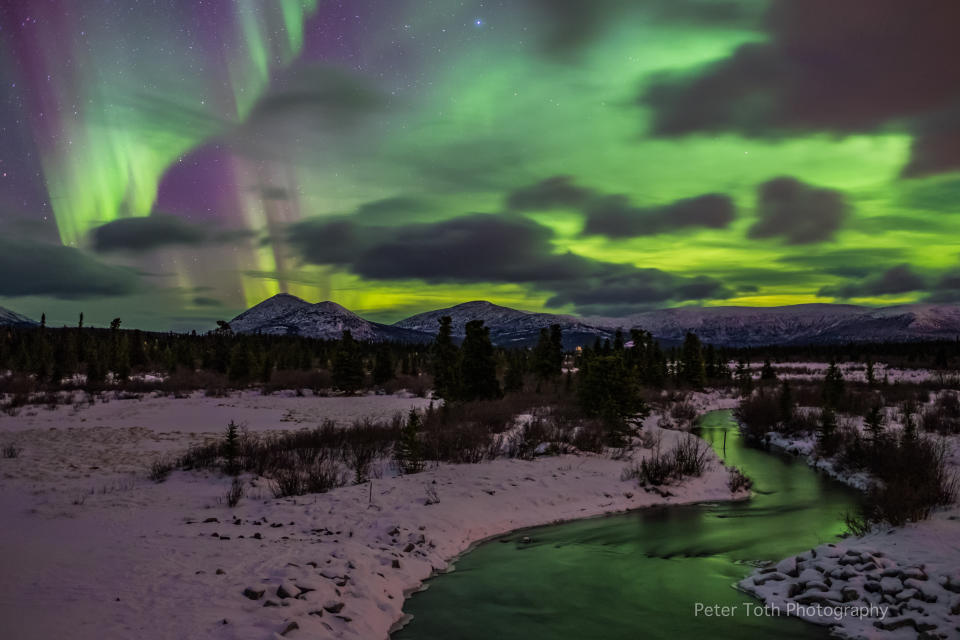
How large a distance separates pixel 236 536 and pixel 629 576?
8046 millimetres

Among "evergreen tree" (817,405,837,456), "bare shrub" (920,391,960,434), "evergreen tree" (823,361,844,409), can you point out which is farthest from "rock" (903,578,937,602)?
"evergreen tree" (823,361,844,409)

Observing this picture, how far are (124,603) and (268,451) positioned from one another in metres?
13.6

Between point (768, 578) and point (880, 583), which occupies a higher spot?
point (880, 583)

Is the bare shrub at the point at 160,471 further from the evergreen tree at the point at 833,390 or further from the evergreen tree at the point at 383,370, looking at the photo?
the evergreen tree at the point at 383,370

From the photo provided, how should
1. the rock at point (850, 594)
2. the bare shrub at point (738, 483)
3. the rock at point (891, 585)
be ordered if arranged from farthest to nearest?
1. the bare shrub at point (738, 483)
2. the rock at point (850, 594)
3. the rock at point (891, 585)

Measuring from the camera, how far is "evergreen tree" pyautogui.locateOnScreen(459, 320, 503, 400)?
42750mm

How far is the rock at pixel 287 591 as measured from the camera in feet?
28.1

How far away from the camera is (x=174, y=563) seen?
9.68 meters

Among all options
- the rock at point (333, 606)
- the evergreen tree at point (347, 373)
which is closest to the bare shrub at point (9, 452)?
the rock at point (333, 606)

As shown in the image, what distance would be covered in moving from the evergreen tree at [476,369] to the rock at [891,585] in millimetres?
33630

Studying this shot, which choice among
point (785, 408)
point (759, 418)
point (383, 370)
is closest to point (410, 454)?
point (785, 408)

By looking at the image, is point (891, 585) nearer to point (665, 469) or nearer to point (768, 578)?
point (768, 578)

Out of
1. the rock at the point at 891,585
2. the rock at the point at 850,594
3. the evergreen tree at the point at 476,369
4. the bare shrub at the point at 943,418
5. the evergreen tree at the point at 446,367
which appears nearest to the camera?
the rock at the point at 891,585

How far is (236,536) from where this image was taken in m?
11.8
